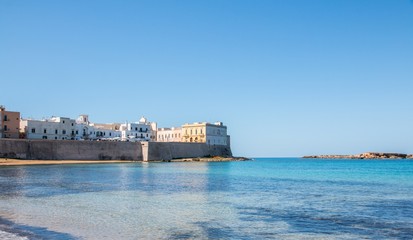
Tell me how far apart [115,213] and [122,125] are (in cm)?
7618

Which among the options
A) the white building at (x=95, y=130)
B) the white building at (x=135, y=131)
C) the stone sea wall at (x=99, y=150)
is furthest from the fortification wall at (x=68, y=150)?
the white building at (x=135, y=131)

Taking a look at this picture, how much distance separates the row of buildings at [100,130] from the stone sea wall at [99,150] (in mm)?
3998

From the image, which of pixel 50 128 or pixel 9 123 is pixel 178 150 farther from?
pixel 9 123

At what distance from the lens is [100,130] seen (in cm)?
8600

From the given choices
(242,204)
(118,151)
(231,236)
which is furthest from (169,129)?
(231,236)

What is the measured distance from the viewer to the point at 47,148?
207 feet

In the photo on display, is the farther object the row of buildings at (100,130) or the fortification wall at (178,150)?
the fortification wall at (178,150)

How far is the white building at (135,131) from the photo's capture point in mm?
88000

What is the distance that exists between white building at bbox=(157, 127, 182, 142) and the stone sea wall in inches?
435

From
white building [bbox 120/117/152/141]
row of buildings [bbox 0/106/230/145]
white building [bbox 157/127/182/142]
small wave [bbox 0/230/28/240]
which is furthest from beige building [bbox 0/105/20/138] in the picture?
small wave [bbox 0/230/28/240]

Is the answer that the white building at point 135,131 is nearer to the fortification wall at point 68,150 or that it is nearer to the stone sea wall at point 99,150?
the stone sea wall at point 99,150

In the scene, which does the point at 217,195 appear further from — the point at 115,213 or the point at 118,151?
the point at 118,151

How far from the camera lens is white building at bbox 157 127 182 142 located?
9881cm

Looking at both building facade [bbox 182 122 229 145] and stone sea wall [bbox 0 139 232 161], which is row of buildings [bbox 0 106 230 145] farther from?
stone sea wall [bbox 0 139 232 161]
